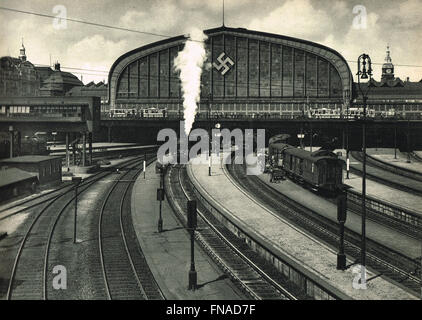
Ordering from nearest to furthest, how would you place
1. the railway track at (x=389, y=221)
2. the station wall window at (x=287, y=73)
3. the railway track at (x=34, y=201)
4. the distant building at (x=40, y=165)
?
the railway track at (x=389, y=221) < the railway track at (x=34, y=201) < the distant building at (x=40, y=165) < the station wall window at (x=287, y=73)

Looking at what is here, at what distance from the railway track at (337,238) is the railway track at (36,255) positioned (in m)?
14.5

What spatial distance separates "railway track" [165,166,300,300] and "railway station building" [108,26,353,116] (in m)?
45.6

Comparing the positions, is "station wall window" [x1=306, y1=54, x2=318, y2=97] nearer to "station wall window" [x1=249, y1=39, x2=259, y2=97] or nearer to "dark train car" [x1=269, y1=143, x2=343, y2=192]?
"station wall window" [x1=249, y1=39, x2=259, y2=97]

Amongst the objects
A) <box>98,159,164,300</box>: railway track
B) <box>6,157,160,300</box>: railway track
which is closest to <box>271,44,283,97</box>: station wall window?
<box>98,159,164,300</box>: railway track

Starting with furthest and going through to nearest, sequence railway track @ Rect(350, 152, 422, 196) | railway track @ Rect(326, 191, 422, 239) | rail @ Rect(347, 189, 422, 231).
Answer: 1. railway track @ Rect(350, 152, 422, 196)
2. rail @ Rect(347, 189, 422, 231)
3. railway track @ Rect(326, 191, 422, 239)

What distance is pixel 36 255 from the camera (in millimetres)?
22484

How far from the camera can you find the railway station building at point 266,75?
75.9 m

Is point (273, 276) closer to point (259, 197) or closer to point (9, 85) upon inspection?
point (259, 197)

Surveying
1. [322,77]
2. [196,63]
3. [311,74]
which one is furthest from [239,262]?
[196,63]

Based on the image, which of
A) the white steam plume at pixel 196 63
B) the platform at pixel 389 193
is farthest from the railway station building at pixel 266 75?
the platform at pixel 389 193

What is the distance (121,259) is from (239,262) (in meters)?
5.87

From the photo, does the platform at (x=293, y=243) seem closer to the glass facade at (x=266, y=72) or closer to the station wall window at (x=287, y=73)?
the glass facade at (x=266, y=72)

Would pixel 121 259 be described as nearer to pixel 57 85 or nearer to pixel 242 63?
pixel 242 63

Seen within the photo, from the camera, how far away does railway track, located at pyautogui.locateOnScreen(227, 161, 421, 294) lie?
20188 millimetres
